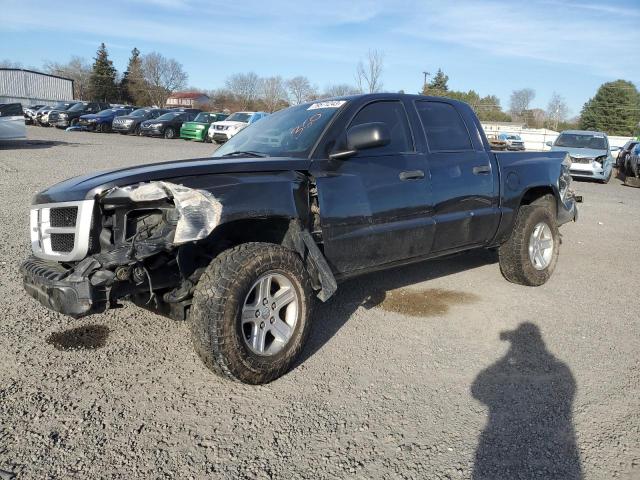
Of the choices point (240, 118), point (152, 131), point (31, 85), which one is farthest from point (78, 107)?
point (31, 85)

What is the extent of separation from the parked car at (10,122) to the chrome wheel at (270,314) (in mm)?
17963

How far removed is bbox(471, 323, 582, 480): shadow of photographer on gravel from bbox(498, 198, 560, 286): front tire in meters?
1.44

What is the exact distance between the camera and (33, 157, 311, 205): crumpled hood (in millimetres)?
3170

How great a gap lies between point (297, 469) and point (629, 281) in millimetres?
5070

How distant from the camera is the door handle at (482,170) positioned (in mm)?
4938

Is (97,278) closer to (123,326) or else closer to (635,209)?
(123,326)

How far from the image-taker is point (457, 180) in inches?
186

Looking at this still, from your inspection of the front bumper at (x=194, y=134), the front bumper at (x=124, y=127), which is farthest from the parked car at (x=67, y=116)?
→ the front bumper at (x=194, y=134)

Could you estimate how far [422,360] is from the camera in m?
3.88

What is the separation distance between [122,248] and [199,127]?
2652cm

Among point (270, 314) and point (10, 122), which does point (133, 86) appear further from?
point (270, 314)

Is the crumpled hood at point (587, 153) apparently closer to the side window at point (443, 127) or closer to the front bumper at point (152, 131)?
the side window at point (443, 127)

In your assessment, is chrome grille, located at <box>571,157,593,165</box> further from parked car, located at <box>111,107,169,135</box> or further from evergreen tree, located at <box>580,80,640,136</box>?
evergreen tree, located at <box>580,80,640,136</box>

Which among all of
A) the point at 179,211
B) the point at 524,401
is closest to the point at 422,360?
the point at 524,401
